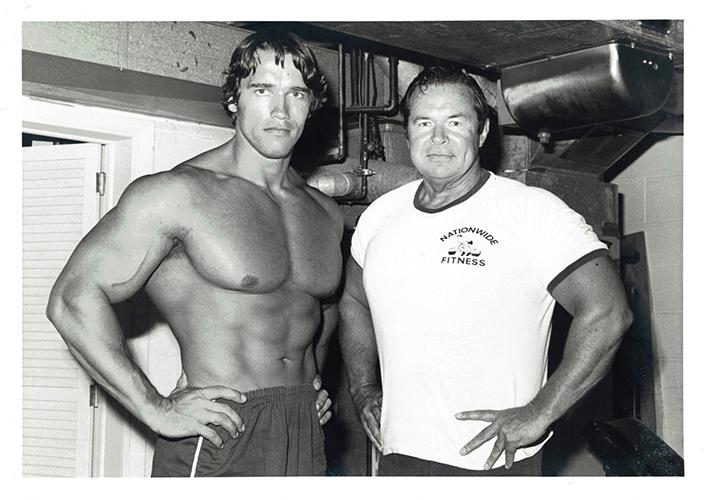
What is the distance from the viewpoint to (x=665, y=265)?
14.1 feet

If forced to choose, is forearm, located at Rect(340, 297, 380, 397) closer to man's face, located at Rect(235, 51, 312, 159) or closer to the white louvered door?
man's face, located at Rect(235, 51, 312, 159)

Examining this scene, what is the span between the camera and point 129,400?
2027 mm

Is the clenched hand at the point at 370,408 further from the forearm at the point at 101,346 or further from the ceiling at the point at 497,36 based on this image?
the ceiling at the point at 497,36

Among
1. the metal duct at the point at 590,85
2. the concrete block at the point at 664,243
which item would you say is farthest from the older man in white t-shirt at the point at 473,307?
the concrete block at the point at 664,243

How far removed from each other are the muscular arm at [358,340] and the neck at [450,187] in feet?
1.09

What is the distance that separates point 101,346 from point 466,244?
90 centimetres

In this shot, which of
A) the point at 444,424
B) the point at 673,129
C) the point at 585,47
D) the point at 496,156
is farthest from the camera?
the point at 673,129

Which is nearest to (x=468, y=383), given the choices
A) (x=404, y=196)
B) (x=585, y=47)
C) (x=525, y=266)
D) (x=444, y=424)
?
(x=444, y=424)

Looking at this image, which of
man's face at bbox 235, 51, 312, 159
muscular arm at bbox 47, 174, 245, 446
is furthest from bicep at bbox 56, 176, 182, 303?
man's face at bbox 235, 51, 312, 159

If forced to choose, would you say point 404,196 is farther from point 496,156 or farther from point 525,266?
point 496,156

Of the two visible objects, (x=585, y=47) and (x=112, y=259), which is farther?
(x=585, y=47)

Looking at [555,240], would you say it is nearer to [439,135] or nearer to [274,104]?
[439,135]

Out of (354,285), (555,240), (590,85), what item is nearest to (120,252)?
(354,285)

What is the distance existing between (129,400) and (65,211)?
47.2 inches
